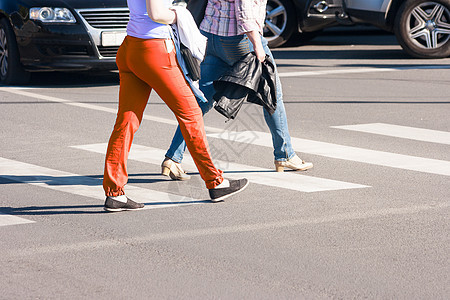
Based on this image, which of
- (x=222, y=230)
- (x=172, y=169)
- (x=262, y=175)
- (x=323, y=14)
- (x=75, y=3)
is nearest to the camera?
(x=222, y=230)

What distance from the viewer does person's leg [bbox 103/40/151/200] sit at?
5.70 m

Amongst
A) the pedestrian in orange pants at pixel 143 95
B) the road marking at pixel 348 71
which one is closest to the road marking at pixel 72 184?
the pedestrian in orange pants at pixel 143 95

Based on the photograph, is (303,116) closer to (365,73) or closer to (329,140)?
(329,140)

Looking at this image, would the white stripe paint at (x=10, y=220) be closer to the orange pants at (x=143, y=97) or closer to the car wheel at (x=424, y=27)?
the orange pants at (x=143, y=97)

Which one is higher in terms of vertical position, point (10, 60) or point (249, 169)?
point (249, 169)

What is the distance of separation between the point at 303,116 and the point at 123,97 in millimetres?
4113

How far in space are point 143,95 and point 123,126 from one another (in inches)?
9.8

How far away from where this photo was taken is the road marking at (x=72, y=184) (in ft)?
20.2

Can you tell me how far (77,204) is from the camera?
19.7ft

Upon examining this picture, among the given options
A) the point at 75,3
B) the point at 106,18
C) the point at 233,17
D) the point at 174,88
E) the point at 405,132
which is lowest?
the point at 405,132

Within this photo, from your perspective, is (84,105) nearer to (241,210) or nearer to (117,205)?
(117,205)

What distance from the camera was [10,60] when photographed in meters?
12.1

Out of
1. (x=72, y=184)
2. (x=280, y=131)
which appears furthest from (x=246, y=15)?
(x=72, y=184)

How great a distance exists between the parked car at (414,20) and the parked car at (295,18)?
87cm
